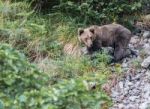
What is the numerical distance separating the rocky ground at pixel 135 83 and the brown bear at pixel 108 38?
184 mm

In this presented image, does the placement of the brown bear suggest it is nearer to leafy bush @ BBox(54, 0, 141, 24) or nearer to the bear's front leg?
the bear's front leg

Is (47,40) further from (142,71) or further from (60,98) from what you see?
(60,98)

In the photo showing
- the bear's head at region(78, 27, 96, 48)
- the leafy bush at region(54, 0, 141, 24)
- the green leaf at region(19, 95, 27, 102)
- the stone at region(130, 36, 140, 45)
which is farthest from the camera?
the leafy bush at region(54, 0, 141, 24)

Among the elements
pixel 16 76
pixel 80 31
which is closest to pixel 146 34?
pixel 80 31

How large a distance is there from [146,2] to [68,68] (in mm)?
2372

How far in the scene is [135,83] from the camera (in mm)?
6438

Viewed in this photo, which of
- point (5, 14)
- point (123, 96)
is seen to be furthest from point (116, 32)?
point (5, 14)

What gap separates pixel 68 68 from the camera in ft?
21.7

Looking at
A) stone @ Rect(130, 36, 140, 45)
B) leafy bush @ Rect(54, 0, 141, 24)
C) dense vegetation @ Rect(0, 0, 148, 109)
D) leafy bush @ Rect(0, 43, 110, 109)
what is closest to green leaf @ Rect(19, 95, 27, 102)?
leafy bush @ Rect(0, 43, 110, 109)

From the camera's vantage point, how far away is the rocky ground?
593 centimetres

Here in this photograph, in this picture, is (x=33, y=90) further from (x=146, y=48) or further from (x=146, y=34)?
(x=146, y=34)

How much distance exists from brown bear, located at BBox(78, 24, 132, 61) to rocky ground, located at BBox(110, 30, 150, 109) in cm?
18

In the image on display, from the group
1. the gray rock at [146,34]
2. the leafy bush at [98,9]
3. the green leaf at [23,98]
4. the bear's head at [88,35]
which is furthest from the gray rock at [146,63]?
the green leaf at [23,98]

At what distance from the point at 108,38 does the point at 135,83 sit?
38.8 inches
